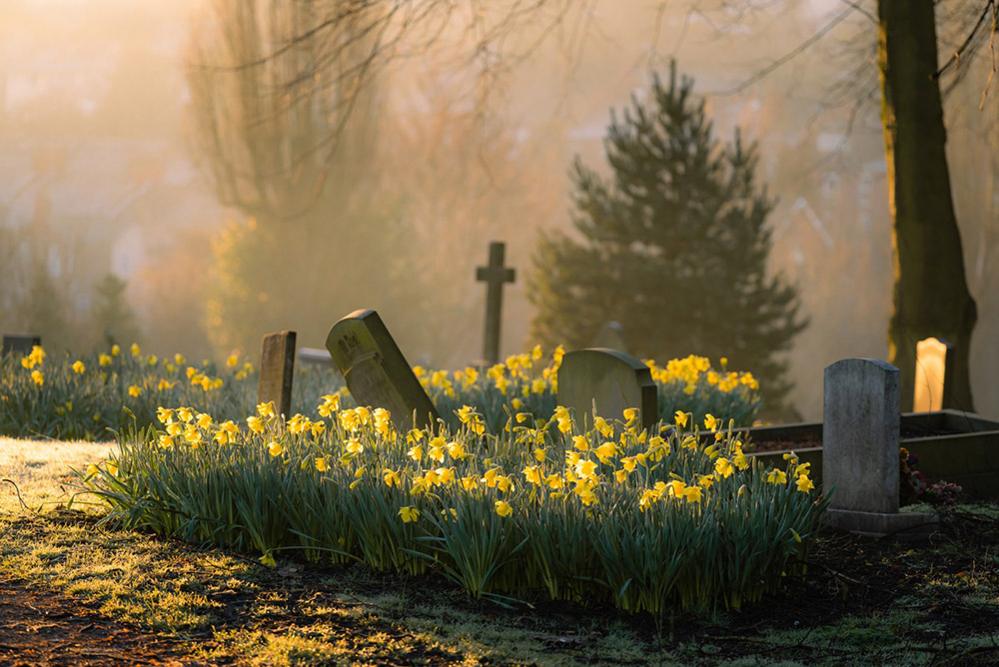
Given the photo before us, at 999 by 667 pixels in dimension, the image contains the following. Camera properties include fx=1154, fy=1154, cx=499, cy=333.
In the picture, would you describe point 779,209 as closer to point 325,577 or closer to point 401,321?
point 401,321

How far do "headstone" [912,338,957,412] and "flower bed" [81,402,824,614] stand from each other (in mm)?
5041

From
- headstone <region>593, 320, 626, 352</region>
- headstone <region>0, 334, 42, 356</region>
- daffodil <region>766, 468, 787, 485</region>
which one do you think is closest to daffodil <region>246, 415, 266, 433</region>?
daffodil <region>766, 468, 787, 485</region>

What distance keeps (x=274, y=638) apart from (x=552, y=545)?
3.91ft

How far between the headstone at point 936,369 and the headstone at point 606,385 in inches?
173

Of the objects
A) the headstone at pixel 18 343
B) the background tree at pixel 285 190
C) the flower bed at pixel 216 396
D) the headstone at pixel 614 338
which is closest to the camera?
the flower bed at pixel 216 396

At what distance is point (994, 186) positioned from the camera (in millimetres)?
40688

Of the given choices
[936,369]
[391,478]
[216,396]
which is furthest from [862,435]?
[216,396]

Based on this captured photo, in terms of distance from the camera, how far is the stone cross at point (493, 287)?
15.5m

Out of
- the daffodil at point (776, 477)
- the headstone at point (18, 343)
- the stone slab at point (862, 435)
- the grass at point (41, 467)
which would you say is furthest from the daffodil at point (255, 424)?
the headstone at point (18, 343)

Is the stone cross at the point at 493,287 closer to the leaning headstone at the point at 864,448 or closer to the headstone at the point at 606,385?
the headstone at the point at 606,385

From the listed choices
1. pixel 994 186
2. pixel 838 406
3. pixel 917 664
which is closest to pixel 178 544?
pixel 917 664

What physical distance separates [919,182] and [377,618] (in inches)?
309

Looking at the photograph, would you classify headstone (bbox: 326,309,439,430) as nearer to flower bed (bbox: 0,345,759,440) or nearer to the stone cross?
flower bed (bbox: 0,345,759,440)

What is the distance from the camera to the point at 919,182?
10484 mm
